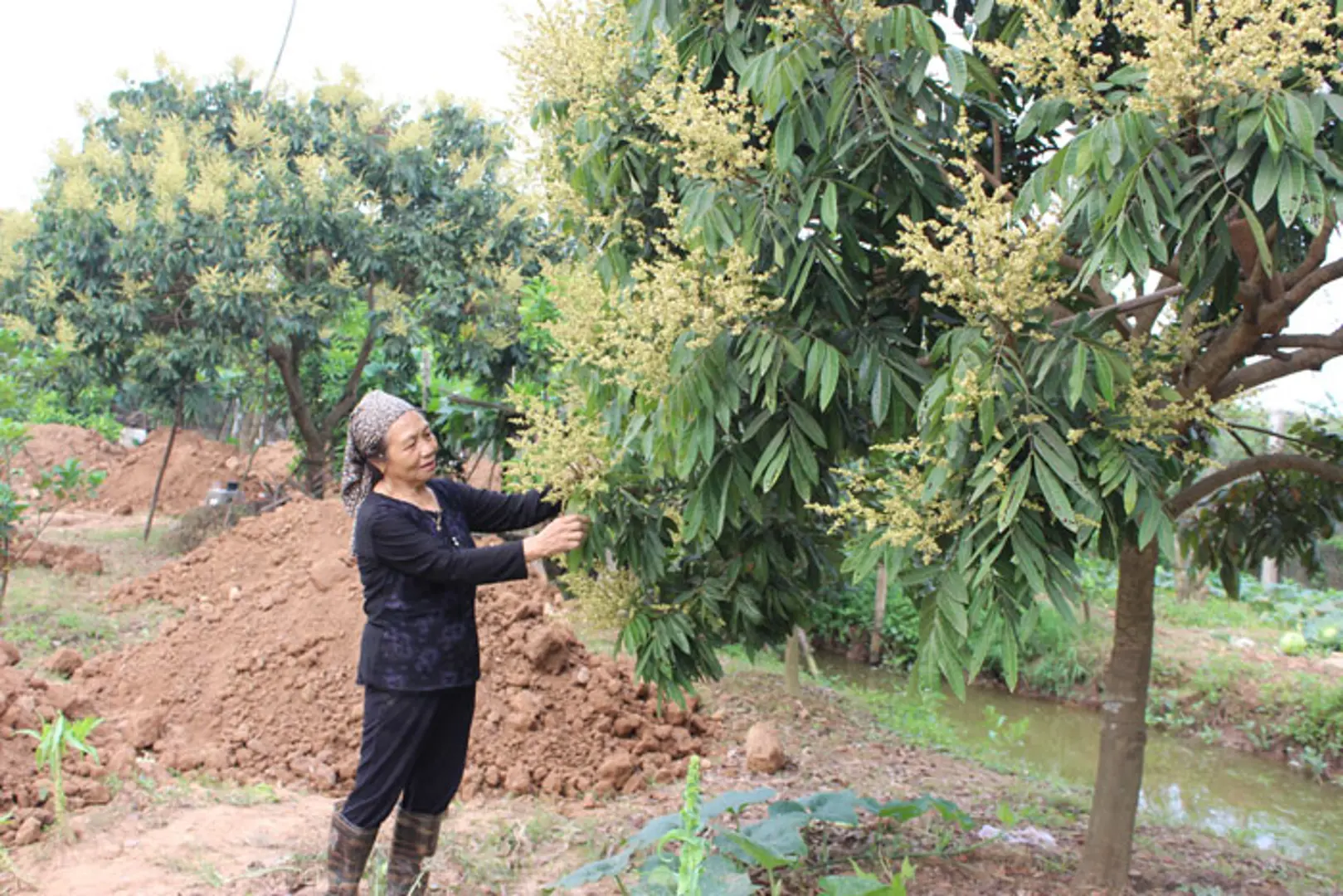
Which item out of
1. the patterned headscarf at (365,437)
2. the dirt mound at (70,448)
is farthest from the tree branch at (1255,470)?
the dirt mound at (70,448)

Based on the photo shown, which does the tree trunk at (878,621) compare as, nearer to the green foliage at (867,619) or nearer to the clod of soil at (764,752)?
the green foliage at (867,619)

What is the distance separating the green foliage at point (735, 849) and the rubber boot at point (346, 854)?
53 centimetres

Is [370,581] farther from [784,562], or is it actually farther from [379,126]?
[379,126]

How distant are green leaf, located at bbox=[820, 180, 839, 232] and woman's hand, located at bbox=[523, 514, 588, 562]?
107 cm

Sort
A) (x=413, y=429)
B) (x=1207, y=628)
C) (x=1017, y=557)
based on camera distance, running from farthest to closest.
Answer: (x=1207, y=628), (x=413, y=429), (x=1017, y=557)

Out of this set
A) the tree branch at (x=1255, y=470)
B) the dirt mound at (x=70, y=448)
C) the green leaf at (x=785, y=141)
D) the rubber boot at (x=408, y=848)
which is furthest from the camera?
the dirt mound at (x=70, y=448)

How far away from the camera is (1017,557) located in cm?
199

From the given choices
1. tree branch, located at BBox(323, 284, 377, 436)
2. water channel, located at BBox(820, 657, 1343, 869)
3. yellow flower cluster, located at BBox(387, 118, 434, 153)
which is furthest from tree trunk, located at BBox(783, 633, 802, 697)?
yellow flower cluster, located at BBox(387, 118, 434, 153)

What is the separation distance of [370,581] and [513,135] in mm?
1407

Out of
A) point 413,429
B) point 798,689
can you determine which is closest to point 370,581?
point 413,429

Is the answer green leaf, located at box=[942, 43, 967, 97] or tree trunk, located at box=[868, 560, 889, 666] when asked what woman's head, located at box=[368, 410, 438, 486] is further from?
tree trunk, located at box=[868, 560, 889, 666]

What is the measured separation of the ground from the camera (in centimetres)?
323

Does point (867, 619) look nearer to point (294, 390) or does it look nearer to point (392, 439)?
point (294, 390)

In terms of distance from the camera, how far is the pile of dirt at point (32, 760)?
11.7 ft
